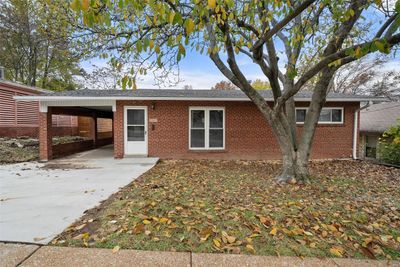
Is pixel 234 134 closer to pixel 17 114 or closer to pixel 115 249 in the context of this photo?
pixel 115 249

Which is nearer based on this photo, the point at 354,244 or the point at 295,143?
the point at 354,244

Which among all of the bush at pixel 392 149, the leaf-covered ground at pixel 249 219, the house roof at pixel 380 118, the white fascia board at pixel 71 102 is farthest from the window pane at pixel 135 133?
the house roof at pixel 380 118

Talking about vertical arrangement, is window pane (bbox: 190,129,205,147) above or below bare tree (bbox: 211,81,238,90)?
below

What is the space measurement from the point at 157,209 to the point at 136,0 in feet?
10.1

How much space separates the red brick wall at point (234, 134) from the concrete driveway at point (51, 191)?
1.27m

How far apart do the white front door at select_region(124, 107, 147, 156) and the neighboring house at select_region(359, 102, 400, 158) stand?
50.4 ft

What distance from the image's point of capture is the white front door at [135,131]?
9633 mm

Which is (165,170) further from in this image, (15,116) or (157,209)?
(15,116)

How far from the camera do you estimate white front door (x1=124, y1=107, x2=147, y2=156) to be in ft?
31.6

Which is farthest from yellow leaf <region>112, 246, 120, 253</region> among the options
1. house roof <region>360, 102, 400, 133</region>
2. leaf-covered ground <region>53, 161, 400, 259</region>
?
house roof <region>360, 102, 400, 133</region>

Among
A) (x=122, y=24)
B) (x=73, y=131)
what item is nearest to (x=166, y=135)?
(x=122, y=24)

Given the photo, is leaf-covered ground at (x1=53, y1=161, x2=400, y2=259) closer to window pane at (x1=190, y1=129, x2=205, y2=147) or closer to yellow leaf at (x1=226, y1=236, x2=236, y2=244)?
yellow leaf at (x1=226, y1=236, x2=236, y2=244)

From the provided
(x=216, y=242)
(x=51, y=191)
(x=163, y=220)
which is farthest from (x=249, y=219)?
(x=51, y=191)

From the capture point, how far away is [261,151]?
33.1ft
